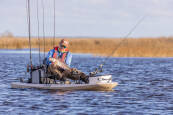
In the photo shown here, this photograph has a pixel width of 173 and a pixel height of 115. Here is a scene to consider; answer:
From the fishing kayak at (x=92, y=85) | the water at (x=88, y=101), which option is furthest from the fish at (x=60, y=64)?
the water at (x=88, y=101)

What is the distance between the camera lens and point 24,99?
1716cm

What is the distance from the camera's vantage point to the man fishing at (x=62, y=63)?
18.6 meters

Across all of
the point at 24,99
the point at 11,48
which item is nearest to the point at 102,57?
the point at 11,48

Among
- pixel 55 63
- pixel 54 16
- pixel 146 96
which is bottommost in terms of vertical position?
pixel 146 96

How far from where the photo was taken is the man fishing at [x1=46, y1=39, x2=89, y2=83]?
18.6 m

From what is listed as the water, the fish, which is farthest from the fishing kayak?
the fish

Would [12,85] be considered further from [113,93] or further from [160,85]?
[160,85]

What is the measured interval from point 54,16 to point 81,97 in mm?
4400

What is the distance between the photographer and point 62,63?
18.7 m

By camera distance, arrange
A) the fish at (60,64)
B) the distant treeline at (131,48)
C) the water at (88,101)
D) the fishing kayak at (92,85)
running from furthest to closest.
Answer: the distant treeline at (131,48)
the fish at (60,64)
the fishing kayak at (92,85)
the water at (88,101)

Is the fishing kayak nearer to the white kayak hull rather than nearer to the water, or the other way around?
the white kayak hull

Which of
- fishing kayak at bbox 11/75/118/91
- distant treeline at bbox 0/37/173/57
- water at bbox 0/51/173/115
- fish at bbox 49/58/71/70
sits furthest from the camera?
distant treeline at bbox 0/37/173/57

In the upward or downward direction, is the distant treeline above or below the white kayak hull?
above

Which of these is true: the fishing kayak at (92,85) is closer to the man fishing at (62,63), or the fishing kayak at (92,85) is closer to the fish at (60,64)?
the man fishing at (62,63)
